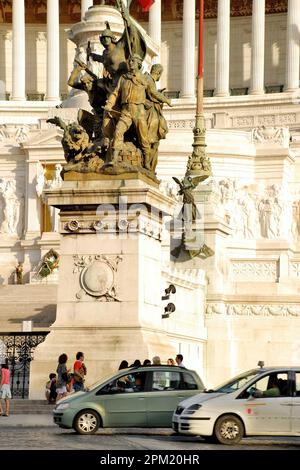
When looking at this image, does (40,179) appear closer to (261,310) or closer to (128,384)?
(261,310)

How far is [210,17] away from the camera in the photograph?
349 feet

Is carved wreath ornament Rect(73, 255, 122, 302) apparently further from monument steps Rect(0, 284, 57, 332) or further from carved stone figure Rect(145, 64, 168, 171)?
monument steps Rect(0, 284, 57, 332)

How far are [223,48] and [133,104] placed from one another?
6830 centimetres

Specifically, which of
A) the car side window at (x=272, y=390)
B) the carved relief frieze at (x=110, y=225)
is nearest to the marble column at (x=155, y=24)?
the carved relief frieze at (x=110, y=225)

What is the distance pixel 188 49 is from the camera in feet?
321

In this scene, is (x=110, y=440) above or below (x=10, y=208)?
below

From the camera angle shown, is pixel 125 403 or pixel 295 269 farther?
pixel 295 269

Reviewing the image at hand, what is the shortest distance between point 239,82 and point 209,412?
83128 mm

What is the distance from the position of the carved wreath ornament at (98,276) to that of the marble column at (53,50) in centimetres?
6688

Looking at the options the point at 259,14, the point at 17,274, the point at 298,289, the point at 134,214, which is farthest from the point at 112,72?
the point at 259,14

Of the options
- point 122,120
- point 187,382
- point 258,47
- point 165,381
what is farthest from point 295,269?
point 258,47

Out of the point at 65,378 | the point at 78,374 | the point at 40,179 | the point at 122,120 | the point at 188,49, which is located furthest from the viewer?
the point at 188,49

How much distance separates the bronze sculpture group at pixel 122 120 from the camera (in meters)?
29.5
